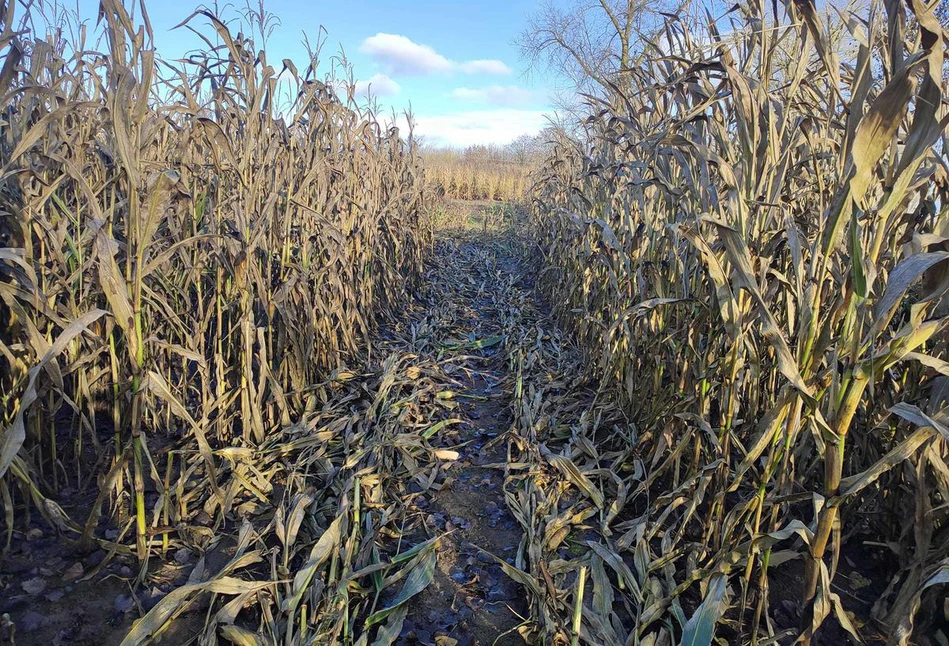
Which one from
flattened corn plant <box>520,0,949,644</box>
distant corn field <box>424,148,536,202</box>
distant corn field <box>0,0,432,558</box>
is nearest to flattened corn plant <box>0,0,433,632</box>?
distant corn field <box>0,0,432,558</box>

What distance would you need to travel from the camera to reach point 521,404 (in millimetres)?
3385

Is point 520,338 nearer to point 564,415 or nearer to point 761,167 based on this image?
point 564,415

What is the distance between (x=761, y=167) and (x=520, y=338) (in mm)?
3045

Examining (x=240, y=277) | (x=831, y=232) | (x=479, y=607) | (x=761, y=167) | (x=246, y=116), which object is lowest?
(x=479, y=607)

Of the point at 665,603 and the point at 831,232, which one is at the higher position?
the point at 831,232

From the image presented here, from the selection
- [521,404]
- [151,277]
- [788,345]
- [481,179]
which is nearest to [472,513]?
[521,404]

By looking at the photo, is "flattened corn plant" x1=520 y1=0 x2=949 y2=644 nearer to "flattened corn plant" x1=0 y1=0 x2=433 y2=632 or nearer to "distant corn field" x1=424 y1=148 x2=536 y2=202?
"flattened corn plant" x1=0 y1=0 x2=433 y2=632

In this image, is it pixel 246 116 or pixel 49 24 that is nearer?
pixel 246 116

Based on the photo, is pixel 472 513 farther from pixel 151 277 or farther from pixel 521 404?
pixel 151 277

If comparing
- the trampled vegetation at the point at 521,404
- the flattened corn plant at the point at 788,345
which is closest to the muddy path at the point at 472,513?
the trampled vegetation at the point at 521,404

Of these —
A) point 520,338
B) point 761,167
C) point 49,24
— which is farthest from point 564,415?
point 49,24

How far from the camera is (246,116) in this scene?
2.87 m

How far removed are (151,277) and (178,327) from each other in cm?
29

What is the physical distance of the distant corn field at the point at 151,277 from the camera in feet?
5.73
